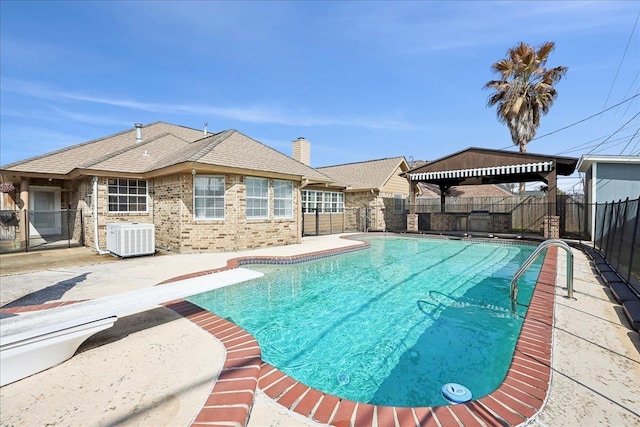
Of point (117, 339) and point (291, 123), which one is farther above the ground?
point (291, 123)

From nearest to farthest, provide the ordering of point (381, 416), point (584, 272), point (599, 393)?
point (381, 416) < point (599, 393) < point (584, 272)

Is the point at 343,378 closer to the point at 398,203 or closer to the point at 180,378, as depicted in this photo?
the point at 180,378

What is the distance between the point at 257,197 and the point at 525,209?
17.0 meters

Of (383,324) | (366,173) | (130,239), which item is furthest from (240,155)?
(366,173)

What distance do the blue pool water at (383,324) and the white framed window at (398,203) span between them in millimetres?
13642

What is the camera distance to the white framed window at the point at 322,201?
1845cm

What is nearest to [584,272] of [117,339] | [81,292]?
[117,339]

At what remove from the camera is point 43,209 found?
15359 millimetres

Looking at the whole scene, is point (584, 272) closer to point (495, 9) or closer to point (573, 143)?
point (495, 9)

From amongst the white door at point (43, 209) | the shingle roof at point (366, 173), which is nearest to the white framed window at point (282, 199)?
the shingle roof at point (366, 173)

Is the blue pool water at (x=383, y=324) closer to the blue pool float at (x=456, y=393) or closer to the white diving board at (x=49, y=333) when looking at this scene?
the blue pool float at (x=456, y=393)

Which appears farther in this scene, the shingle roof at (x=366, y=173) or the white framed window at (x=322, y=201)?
the shingle roof at (x=366, y=173)

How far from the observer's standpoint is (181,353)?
312cm

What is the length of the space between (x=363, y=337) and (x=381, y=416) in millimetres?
2220
